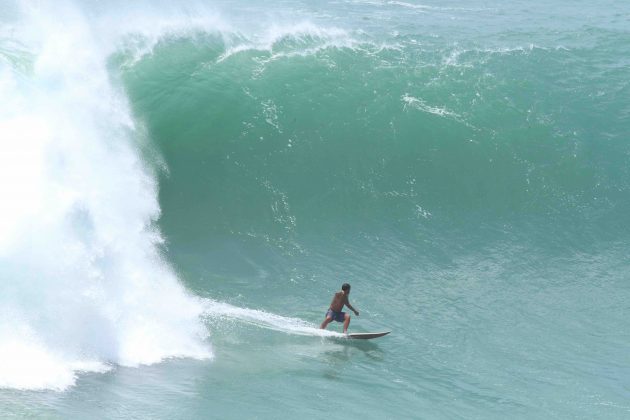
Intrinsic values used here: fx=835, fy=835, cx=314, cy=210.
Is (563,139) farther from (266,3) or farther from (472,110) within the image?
(266,3)

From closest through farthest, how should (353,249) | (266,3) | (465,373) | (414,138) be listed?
(465,373) → (353,249) → (414,138) → (266,3)

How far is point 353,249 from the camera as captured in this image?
57.3ft

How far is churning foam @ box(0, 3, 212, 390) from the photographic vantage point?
1138 cm

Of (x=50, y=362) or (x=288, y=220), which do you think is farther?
(x=288, y=220)

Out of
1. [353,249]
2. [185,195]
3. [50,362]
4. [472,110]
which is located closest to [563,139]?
[472,110]

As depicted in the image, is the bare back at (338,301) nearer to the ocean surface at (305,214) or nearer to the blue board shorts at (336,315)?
the blue board shorts at (336,315)

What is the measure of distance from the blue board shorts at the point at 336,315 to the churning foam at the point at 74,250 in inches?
86.6

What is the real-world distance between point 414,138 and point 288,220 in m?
4.56

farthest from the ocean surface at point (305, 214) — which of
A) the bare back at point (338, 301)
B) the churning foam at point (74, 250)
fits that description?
the bare back at point (338, 301)

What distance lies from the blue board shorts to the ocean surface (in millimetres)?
427

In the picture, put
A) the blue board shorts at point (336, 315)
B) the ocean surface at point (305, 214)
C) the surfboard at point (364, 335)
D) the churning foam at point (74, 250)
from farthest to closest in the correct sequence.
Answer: the blue board shorts at point (336, 315)
the surfboard at point (364, 335)
the ocean surface at point (305, 214)
the churning foam at point (74, 250)

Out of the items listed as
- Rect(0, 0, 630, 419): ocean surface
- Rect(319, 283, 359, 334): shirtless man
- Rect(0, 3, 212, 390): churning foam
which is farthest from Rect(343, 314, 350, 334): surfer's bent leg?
Rect(0, 3, 212, 390): churning foam

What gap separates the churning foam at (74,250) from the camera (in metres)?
11.4

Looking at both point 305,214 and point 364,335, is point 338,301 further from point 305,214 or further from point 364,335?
point 305,214
